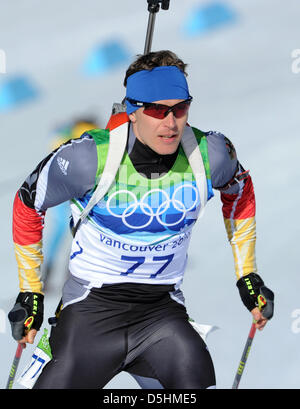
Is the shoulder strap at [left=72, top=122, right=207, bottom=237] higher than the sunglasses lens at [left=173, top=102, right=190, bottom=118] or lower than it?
lower

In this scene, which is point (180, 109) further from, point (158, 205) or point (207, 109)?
point (207, 109)

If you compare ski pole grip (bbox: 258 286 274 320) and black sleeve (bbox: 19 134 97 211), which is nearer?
black sleeve (bbox: 19 134 97 211)

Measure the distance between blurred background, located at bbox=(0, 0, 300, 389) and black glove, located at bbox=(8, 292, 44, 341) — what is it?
3.17ft

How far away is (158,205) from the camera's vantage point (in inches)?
132

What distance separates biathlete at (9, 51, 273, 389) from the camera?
330cm

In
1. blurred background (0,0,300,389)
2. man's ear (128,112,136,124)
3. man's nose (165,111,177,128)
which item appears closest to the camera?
man's nose (165,111,177,128)

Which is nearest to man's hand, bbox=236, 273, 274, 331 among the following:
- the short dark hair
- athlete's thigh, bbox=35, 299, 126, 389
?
athlete's thigh, bbox=35, 299, 126, 389

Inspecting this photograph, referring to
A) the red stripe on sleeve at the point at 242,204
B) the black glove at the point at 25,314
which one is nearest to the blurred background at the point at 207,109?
the black glove at the point at 25,314

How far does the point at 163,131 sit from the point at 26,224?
705 millimetres

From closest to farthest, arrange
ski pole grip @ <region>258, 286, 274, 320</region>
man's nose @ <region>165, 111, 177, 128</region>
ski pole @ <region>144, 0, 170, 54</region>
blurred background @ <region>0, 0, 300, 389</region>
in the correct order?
man's nose @ <region>165, 111, 177, 128</region>
ski pole grip @ <region>258, 286, 274, 320</region>
ski pole @ <region>144, 0, 170, 54</region>
blurred background @ <region>0, 0, 300, 389</region>

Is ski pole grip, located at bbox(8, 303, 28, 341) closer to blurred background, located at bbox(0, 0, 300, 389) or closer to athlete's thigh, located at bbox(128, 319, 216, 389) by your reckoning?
athlete's thigh, located at bbox(128, 319, 216, 389)
